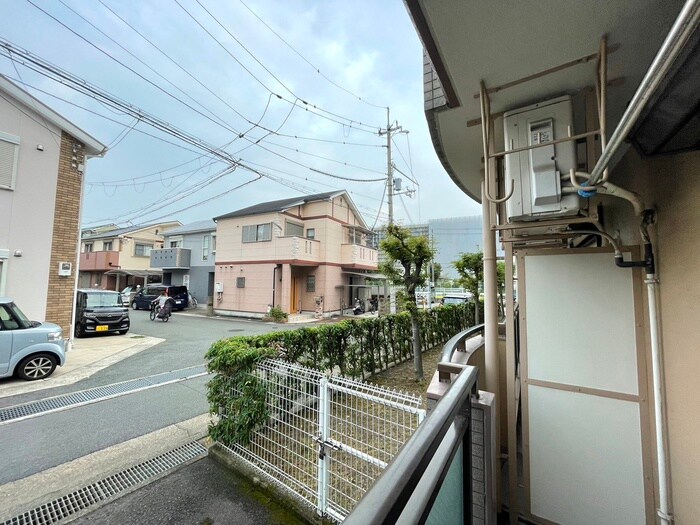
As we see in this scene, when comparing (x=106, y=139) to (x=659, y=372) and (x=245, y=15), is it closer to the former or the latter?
(x=245, y=15)

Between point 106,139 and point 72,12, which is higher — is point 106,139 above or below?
below

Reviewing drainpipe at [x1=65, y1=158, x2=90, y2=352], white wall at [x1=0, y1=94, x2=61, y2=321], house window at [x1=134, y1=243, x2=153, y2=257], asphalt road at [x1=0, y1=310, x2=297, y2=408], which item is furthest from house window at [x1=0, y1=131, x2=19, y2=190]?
house window at [x1=134, y1=243, x2=153, y2=257]

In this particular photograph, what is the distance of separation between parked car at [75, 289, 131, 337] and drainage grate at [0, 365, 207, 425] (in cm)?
542

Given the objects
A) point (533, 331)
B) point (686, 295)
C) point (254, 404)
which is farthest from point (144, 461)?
point (686, 295)

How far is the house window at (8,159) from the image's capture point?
653 centimetres

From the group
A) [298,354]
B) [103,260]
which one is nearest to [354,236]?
[298,354]

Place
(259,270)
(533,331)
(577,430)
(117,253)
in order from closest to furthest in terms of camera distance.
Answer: (577,430)
(533,331)
(259,270)
(117,253)

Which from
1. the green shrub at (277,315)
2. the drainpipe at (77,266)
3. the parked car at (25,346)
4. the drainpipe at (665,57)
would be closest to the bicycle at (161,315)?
the green shrub at (277,315)

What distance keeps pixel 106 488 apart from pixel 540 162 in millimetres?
3959

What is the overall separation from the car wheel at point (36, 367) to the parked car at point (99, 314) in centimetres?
448

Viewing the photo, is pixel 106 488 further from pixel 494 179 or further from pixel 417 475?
pixel 494 179

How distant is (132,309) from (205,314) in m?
5.54

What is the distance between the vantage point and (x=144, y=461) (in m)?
2.81

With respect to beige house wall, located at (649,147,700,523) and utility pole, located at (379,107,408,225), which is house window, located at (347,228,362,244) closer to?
utility pole, located at (379,107,408,225)
